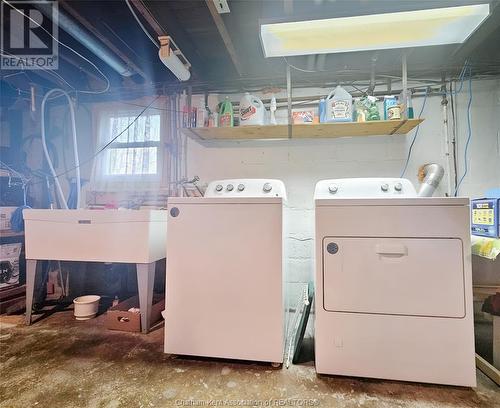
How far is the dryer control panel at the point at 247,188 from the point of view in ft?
6.40

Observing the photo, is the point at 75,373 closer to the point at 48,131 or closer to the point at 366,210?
the point at 366,210

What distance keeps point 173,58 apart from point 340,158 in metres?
1.46

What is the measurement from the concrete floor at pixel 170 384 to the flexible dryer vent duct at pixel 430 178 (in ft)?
3.57

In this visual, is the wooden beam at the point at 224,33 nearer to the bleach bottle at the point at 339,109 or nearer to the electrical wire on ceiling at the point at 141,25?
the electrical wire on ceiling at the point at 141,25

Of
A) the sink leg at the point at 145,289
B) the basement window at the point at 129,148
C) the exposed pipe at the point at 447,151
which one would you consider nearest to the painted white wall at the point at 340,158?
the exposed pipe at the point at 447,151

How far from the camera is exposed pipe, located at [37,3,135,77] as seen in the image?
5.01 ft

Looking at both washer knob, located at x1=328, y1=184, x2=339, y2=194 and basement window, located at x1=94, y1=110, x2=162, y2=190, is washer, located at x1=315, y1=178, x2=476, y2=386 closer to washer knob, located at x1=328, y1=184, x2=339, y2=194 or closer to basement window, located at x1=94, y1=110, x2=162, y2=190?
washer knob, located at x1=328, y1=184, x2=339, y2=194

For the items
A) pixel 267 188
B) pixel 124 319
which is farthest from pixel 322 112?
pixel 124 319

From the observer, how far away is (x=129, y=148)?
251cm

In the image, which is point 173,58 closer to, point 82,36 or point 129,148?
point 82,36

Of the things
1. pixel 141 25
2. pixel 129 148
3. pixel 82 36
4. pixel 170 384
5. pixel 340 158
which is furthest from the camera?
pixel 129 148

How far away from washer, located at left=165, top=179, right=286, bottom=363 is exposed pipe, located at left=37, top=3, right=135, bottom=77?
1279 millimetres

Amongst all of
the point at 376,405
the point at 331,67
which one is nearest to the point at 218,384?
the point at 376,405

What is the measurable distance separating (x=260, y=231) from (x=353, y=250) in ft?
1.51
